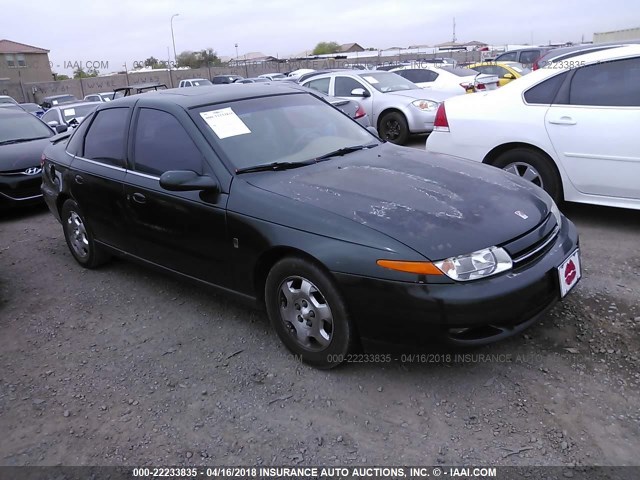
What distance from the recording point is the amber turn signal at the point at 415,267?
100 inches

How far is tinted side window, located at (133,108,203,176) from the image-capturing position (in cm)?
352

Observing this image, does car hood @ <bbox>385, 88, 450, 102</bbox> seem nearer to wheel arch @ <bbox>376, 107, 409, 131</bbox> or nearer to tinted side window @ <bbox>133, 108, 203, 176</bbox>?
wheel arch @ <bbox>376, 107, 409, 131</bbox>

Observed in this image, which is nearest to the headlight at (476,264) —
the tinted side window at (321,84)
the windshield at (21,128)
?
the windshield at (21,128)

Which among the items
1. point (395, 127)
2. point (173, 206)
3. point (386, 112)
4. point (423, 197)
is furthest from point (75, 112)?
point (423, 197)

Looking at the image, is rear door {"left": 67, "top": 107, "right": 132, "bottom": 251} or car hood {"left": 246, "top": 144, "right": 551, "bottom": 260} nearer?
car hood {"left": 246, "top": 144, "right": 551, "bottom": 260}

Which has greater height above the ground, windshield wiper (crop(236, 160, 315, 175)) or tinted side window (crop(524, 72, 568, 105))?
tinted side window (crop(524, 72, 568, 105))

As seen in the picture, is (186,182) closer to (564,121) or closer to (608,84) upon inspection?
(564,121)

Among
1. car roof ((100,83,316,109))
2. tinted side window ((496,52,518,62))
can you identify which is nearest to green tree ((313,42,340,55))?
tinted side window ((496,52,518,62))

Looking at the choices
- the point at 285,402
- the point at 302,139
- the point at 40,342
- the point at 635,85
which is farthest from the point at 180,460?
the point at 635,85

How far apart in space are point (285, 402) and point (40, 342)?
6.51 ft

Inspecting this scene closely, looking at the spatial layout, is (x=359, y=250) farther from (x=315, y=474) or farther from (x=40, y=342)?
(x=40, y=342)

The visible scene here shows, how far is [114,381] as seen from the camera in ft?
10.4

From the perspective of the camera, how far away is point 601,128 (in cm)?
461

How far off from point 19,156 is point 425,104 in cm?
670
